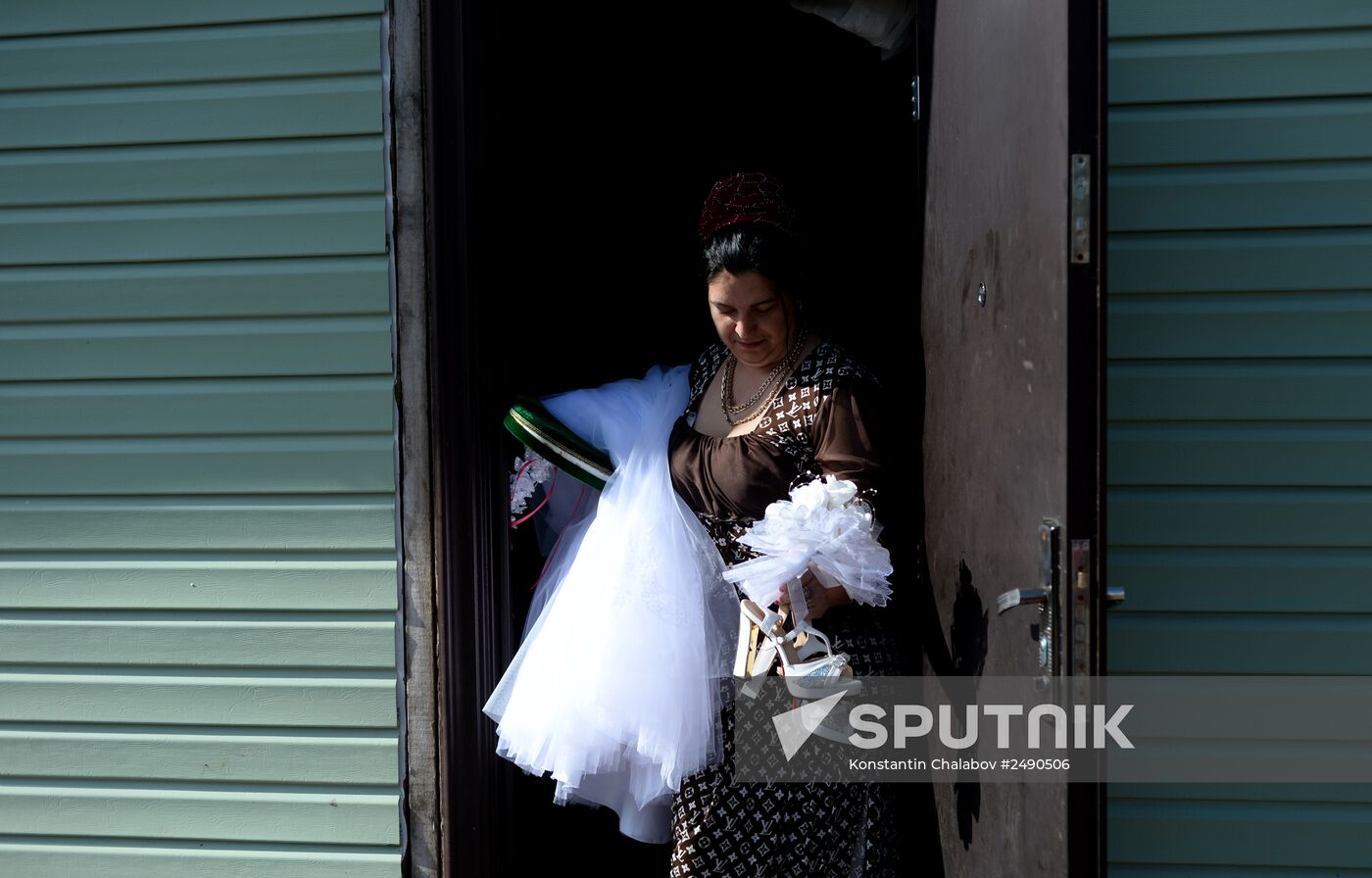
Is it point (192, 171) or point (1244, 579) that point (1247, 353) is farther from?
point (192, 171)

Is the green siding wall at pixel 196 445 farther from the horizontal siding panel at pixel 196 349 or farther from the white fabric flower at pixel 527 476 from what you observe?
the white fabric flower at pixel 527 476

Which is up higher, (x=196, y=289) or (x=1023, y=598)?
(x=196, y=289)

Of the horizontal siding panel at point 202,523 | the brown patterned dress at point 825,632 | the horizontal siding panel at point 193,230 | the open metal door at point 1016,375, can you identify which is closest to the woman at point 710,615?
the brown patterned dress at point 825,632

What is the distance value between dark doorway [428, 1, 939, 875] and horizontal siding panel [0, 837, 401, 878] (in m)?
0.27

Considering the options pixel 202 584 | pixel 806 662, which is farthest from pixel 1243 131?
pixel 202 584

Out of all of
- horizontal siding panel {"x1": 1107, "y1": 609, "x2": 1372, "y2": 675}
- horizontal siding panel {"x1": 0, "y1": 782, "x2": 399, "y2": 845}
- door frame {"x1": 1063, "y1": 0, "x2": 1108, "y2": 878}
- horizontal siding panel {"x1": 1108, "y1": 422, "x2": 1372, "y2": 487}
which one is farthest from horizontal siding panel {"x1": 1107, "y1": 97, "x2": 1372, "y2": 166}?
horizontal siding panel {"x1": 0, "y1": 782, "x2": 399, "y2": 845}

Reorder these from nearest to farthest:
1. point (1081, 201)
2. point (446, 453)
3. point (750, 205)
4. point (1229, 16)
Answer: point (1081, 201) → point (1229, 16) → point (750, 205) → point (446, 453)

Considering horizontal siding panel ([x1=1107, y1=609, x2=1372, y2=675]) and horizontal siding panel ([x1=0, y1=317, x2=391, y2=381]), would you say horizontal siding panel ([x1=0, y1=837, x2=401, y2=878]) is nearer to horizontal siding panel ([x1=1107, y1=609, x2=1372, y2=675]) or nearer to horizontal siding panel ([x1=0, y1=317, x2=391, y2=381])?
horizontal siding panel ([x1=0, y1=317, x2=391, y2=381])

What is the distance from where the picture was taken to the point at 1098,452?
65.7 inches

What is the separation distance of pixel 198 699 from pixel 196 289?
3.35 ft

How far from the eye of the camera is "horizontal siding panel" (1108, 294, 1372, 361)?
7.80ft

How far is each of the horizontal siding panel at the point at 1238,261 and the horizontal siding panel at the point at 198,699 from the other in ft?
6.41

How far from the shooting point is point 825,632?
2.39 metres

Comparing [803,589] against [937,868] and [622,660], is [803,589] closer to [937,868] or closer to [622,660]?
[622,660]
